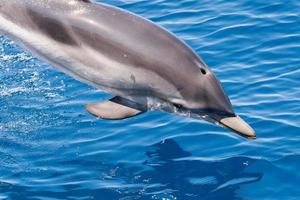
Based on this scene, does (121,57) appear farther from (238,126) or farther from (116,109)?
(238,126)

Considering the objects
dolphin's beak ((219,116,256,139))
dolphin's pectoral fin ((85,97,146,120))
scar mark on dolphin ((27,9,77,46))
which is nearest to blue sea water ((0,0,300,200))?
dolphin's beak ((219,116,256,139))

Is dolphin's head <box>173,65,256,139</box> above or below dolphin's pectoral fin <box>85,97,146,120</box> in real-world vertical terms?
below

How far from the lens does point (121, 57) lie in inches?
322

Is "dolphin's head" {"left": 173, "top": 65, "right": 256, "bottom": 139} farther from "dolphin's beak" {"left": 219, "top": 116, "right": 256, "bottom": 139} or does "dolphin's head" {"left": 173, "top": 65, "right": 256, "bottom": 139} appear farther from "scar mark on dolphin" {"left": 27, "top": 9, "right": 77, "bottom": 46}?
"scar mark on dolphin" {"left": 27, "top": 9, "right": 77, "bottom": 46}

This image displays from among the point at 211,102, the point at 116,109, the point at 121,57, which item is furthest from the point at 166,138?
the point at 121,57

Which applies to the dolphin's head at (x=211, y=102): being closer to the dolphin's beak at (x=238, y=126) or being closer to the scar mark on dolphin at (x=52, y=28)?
the dolphin's beak at (x=238, y=126)

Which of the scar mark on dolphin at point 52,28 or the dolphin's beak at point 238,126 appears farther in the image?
the scar mark on dolphin at point 52,28

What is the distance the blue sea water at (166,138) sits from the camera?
27.7 ft

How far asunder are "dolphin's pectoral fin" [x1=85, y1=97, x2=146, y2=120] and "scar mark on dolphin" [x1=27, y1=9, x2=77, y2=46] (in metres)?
0.90

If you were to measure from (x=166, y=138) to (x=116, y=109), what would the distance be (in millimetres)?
1219

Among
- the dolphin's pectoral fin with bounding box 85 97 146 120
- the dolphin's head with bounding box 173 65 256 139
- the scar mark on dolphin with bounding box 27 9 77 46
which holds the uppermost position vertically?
the scar mark on dolphin with bounding box 27 9 77 46

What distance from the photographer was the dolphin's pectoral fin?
8.58m

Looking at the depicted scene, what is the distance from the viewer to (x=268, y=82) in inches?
416

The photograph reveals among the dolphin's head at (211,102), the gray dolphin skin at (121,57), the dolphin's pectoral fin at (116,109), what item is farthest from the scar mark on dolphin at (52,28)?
the dolphin's head at (211,102)
